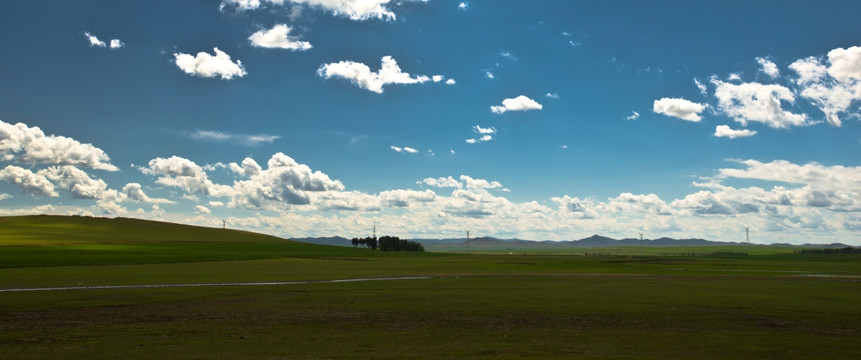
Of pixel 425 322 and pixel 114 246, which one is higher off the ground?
pixel 114 246

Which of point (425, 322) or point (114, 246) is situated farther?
point (114, 246)

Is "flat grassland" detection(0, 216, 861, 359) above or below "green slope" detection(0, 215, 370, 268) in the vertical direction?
below

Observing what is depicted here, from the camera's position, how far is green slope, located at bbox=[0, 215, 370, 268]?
98125 mm

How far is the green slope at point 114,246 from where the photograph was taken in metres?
98.1

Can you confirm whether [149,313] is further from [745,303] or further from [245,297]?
[745,303]

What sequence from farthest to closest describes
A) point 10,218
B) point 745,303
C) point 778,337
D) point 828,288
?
point 10,218
point 828,288
point 745,303
point 778,337

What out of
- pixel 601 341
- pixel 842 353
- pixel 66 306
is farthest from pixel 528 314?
pixel 66 306

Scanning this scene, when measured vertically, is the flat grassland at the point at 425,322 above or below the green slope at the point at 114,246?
below

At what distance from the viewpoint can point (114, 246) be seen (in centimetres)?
13312

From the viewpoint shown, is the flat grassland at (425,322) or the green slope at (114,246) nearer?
the flat grassland at (425,322)

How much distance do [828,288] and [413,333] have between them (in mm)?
43740

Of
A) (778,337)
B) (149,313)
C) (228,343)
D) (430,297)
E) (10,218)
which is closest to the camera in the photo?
(228,343)

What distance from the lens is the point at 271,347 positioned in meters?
21.3

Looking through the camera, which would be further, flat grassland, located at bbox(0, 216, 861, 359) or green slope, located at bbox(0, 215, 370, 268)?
green slope, located at bbox(0, 215, 370, 268)
